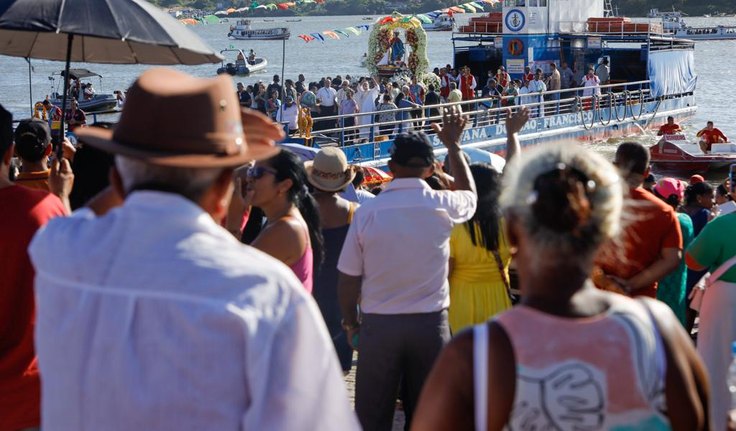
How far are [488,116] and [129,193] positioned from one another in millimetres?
19978

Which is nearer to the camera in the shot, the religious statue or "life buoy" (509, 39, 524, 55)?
"life buoy" (509, 39, 524, 55)

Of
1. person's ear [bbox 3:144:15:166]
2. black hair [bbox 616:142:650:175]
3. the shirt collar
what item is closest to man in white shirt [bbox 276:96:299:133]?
black hair [bbox 616:142:650:175]

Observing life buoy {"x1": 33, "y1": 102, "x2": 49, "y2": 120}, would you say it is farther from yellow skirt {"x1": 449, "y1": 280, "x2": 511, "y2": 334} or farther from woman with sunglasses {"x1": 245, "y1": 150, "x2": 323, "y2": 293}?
yellow skirt {"x1": 449, "y1": 280, "x2": 511, "y2": 334}

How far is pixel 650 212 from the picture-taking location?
4547 millimetres

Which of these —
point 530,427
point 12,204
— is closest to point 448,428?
point 530,427

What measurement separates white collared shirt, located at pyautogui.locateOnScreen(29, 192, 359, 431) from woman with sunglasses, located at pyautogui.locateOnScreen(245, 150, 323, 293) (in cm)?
195

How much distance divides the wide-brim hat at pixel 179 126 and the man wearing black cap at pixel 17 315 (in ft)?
3.42

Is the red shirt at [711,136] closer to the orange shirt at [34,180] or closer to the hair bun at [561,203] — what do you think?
the orange shirt at [34,180]

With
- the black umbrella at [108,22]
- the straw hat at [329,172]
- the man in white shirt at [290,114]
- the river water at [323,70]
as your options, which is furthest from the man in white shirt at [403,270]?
the river water at [323,70]

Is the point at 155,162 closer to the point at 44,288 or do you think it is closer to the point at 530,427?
the point at 44,288

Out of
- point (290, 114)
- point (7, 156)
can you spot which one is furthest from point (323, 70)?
point (7, 156)

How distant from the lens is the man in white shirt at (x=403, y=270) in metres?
4.36

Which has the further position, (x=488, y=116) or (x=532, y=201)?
(x=488, y=116)

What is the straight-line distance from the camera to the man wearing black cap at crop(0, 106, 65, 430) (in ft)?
10.1
